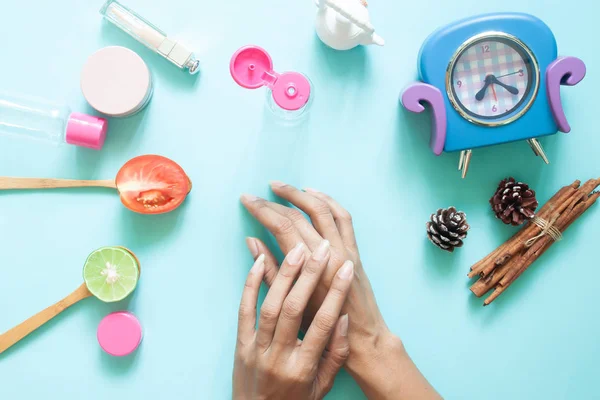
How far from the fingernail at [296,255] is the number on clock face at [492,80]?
1.26 feet

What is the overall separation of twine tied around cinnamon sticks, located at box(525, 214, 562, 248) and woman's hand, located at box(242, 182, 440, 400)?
326 millimetres

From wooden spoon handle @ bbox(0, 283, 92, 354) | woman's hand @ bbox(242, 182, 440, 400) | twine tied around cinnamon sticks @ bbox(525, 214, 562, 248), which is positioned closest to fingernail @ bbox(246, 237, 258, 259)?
woman's hand @ bbox(242, 182, 440, 400)

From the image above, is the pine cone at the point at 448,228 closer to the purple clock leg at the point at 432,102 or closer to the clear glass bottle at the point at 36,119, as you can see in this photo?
the purple clock leg at the point at 432,102

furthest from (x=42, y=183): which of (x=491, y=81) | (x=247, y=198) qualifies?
(x=491, y=81)

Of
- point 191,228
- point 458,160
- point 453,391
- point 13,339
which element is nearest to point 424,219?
point 458,160

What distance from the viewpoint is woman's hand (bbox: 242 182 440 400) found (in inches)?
34.0

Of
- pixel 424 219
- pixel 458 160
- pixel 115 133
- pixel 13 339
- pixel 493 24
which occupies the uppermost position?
pixel 493 24

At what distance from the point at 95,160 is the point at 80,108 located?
101 millimetres

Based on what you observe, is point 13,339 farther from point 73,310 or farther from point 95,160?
point 95,160

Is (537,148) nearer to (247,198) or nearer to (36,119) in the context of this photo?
(247,198)

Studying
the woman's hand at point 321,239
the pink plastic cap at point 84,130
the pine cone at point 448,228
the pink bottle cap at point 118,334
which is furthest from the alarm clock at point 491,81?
the pink bottle cap at point 118,334

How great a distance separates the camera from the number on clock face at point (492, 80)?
874mm

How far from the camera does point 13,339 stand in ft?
2.99

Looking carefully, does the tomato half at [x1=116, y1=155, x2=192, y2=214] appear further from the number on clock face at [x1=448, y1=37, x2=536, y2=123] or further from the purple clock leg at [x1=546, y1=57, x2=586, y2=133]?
the purple clock leg at [x1=546, y1=57, x2=586, y2=133]
